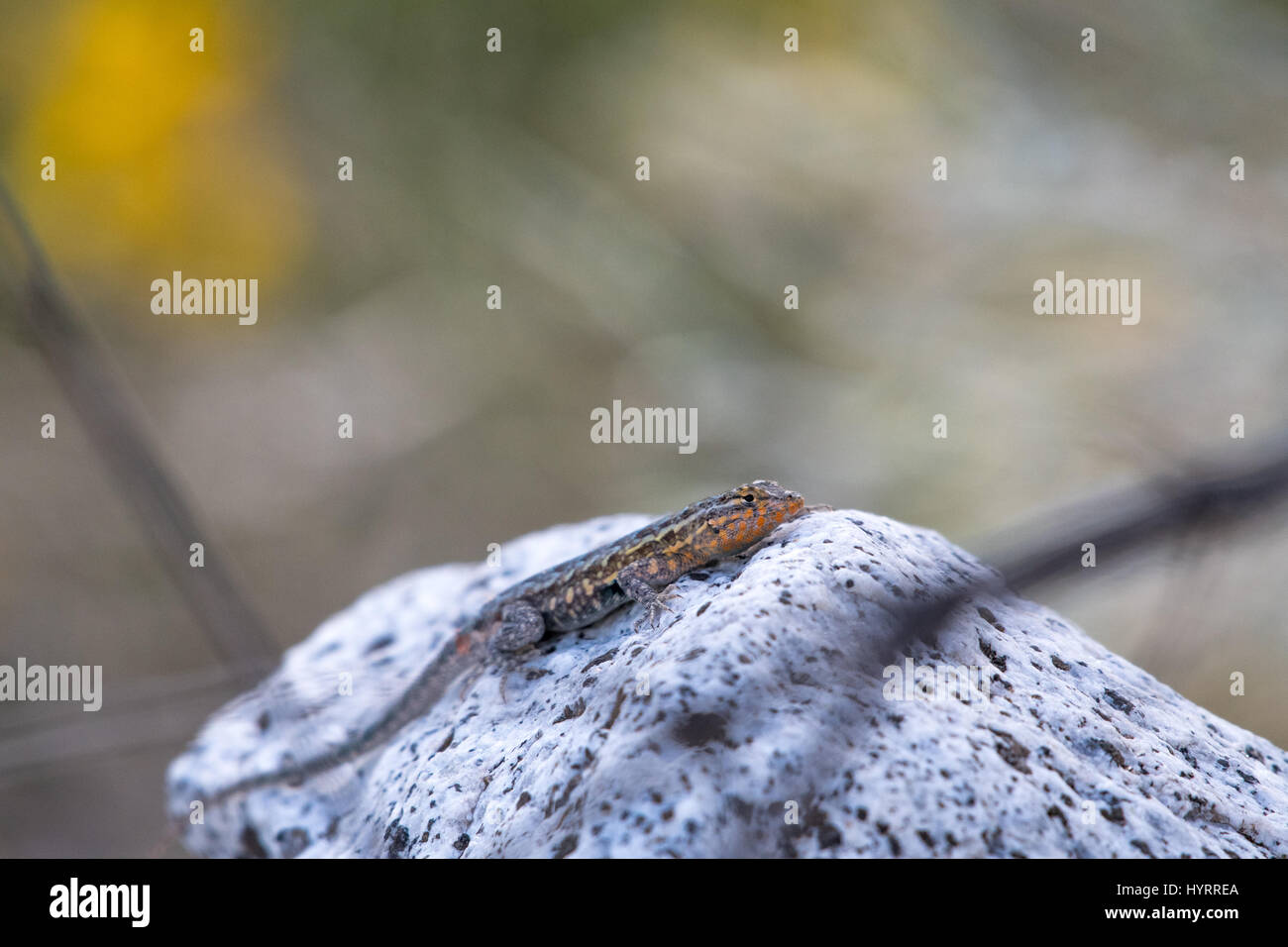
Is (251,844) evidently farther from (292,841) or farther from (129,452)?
(129,452)

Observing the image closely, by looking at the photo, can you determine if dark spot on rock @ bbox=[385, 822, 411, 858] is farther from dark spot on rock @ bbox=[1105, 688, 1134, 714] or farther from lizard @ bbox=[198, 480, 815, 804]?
dark spot on rock @ bbox=[1105, 688, 1134, 714]

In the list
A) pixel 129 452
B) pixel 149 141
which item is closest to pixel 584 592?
pixel 129 452

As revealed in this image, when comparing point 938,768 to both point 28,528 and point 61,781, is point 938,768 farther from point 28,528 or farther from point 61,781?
point 28,528

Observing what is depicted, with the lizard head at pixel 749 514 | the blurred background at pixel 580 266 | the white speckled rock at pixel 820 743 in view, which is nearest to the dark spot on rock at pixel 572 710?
the white speckled rock at pixel 820 743

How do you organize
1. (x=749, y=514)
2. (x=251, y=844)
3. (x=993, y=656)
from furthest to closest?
(x=251, y=844) < (x=749, y=514) < (x=993, y=656)

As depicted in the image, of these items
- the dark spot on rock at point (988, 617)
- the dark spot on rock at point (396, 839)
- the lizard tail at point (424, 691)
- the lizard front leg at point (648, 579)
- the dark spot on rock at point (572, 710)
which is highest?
the lizard front leg at point (648, 579)

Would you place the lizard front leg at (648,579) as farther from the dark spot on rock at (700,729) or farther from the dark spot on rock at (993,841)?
the dark spot on rock at (993,841)
